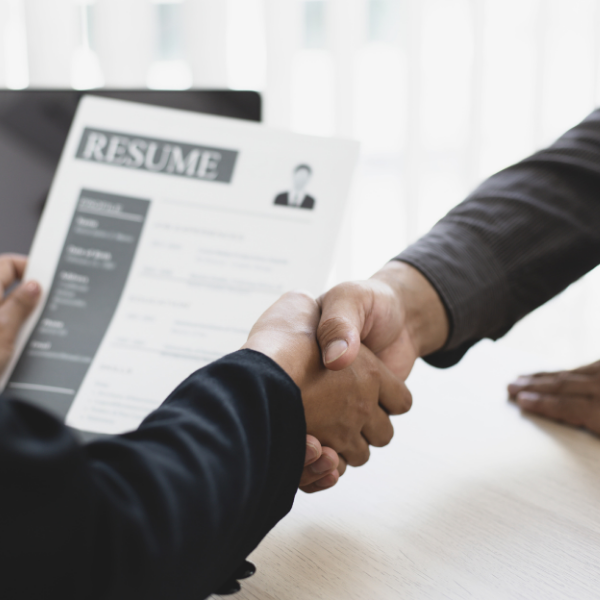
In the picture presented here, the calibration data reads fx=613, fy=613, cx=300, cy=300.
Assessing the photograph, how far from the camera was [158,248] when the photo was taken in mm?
690

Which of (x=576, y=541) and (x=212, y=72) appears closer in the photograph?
(x=576, y=541)

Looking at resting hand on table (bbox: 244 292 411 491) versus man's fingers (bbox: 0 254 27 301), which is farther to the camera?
man's fingers (bbox: 0 254 27 301)

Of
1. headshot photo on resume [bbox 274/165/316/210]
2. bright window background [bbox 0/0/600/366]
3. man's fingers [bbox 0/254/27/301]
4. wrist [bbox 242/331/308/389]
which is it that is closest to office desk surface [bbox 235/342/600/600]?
wrist [bbox 242/331/308/389]

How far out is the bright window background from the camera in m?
1.65

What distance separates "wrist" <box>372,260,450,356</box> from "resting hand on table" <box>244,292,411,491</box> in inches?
5.0

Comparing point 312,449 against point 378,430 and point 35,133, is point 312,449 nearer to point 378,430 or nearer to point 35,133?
point 378,430

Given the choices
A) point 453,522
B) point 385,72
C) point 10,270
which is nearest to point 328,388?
point 453,522

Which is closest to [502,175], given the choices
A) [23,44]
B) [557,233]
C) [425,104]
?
[557,233]

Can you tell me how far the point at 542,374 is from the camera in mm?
775

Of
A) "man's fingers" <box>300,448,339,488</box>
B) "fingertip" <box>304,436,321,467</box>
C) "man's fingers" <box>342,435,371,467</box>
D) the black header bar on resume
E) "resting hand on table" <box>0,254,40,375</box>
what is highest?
the black header bar on resume

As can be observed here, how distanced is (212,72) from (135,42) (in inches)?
10.3

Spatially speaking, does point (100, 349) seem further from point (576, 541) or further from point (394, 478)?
point (576, 541)

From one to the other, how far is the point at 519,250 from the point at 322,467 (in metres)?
0.42

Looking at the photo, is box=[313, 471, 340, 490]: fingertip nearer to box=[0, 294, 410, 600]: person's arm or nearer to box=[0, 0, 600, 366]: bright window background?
box=[0, 294, 410, 600]: person's arm
